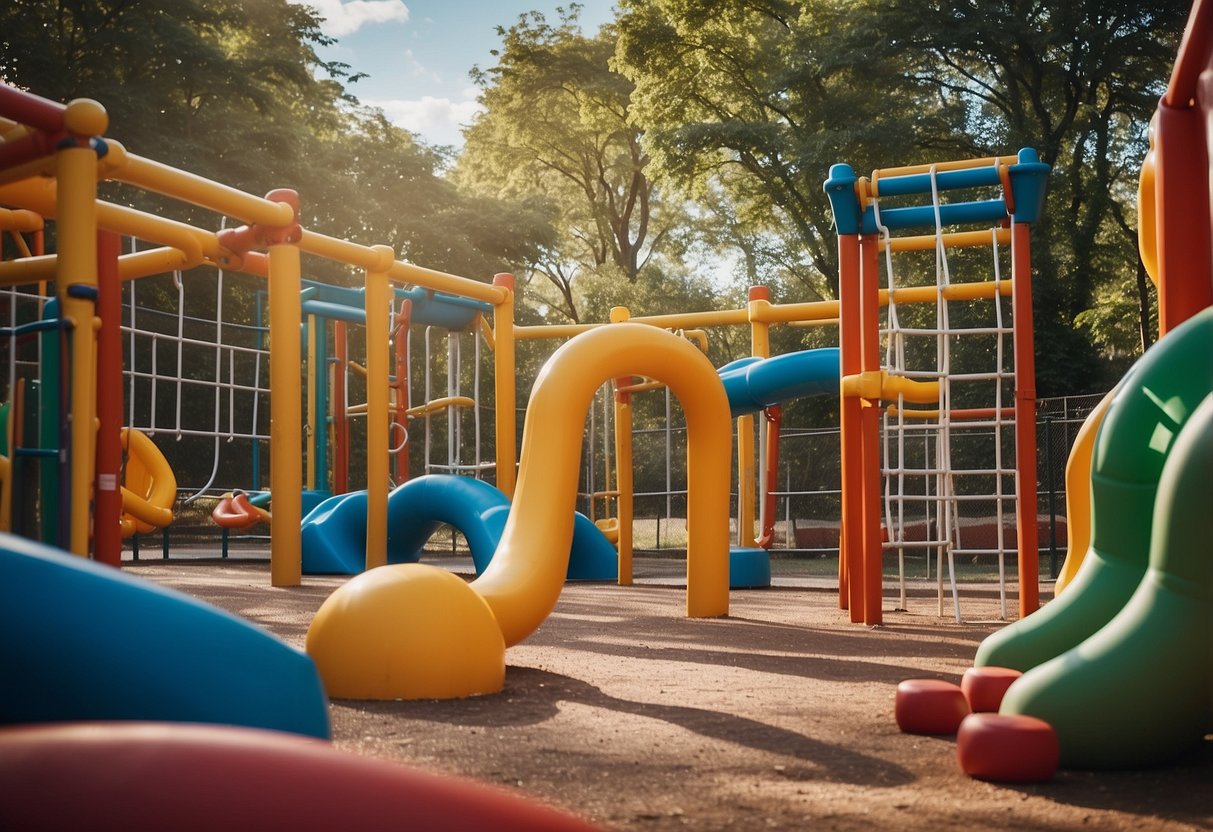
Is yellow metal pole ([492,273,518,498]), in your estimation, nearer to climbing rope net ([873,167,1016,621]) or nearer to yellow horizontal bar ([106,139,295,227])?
yellow horizontal bar ([106,139,295,227])

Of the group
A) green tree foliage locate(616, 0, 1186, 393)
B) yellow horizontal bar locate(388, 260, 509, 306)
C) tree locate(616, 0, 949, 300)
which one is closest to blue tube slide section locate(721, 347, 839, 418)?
yellow horizontal bar locate(388, 260, 509, 306)

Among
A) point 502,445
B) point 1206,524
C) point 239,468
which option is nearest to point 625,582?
point 502,445

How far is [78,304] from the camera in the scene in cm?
602

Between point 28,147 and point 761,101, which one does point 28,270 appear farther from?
point 761,101

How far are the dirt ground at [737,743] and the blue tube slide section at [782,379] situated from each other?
14.1 ft

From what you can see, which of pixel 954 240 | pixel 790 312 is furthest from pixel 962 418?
pixel 954 240

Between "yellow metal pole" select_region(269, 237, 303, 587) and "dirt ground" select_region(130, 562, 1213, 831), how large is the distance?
3.22m

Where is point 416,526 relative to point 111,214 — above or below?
below

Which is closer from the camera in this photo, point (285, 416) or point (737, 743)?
point (737, 743)

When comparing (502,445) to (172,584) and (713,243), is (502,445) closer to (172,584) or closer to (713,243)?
(172,584)

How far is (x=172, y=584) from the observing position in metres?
10.7

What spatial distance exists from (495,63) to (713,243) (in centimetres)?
891

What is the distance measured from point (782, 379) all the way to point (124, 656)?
31.1 ft

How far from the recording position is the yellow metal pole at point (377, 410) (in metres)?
11.2
